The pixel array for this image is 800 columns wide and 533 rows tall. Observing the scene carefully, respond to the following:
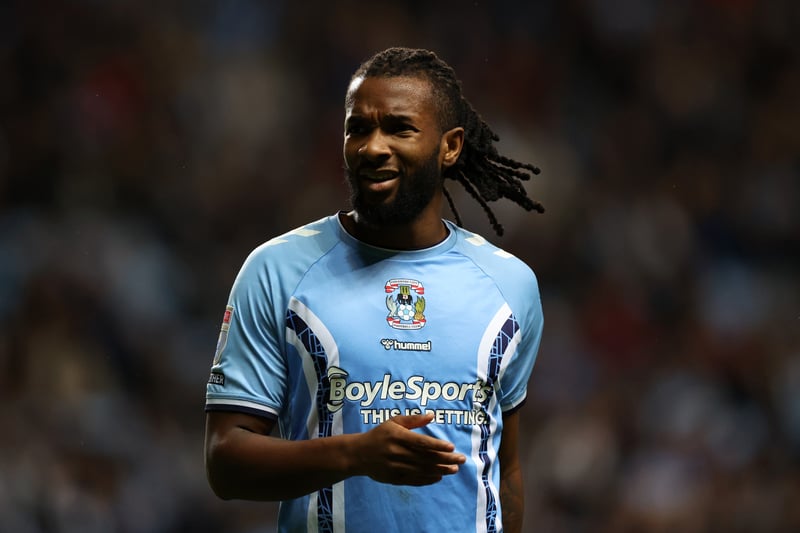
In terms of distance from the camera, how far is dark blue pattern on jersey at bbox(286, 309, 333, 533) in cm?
300

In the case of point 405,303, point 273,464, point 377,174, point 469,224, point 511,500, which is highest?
point 469,224

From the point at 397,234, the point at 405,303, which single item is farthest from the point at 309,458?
the point at 397,234

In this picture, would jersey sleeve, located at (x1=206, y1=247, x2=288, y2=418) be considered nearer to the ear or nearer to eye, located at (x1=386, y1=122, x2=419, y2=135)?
eye, located at (x1=386, y1=122, x2=419, y2=135)

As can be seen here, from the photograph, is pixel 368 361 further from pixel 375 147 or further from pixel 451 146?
pixel 451 146

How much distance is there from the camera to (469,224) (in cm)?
692

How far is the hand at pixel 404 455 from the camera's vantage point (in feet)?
8.50

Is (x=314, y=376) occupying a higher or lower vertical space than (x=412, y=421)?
higher

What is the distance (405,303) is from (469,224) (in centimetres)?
383

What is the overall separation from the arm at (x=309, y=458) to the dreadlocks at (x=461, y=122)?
983 millimetres

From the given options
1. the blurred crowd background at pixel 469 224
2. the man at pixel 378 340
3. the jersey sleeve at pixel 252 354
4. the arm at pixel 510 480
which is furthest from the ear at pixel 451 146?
the blurred crowd background at pixel 469 224

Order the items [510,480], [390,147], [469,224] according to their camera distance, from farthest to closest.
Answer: [469,224] < [510,480] < [390,147]

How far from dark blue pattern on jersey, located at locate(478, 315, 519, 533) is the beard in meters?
0.40
